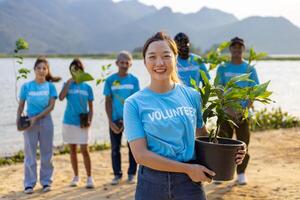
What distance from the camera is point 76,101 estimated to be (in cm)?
579

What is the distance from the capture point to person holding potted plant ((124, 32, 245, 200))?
2.16 m

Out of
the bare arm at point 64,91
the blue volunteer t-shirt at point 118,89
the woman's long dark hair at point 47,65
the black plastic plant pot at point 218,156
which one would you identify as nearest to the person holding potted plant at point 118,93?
the blue volunteer t-shirt at point 118,89

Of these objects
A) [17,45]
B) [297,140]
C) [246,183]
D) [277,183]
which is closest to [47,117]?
[17,45]

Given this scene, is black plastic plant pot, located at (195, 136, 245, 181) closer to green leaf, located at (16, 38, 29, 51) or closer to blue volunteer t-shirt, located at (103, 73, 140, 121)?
blue volunteer t-shirt, located at (103, 73, 140, 121)

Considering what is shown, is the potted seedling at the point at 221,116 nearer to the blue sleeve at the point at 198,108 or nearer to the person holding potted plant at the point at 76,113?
the blue sleeve at the point at 198,108

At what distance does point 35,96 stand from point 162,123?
12.2ft

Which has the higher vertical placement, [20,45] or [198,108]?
[20,45]

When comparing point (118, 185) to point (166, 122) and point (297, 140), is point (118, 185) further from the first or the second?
point (297, 140)

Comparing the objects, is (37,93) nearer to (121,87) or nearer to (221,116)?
(121,87)

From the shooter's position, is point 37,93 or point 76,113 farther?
point 76,113

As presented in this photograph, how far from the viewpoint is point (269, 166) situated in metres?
7.00

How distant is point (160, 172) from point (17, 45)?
13.8ft

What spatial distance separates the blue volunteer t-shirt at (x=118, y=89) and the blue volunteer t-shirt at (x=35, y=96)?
76cm

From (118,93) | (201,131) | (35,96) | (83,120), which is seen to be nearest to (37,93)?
(35,96)
